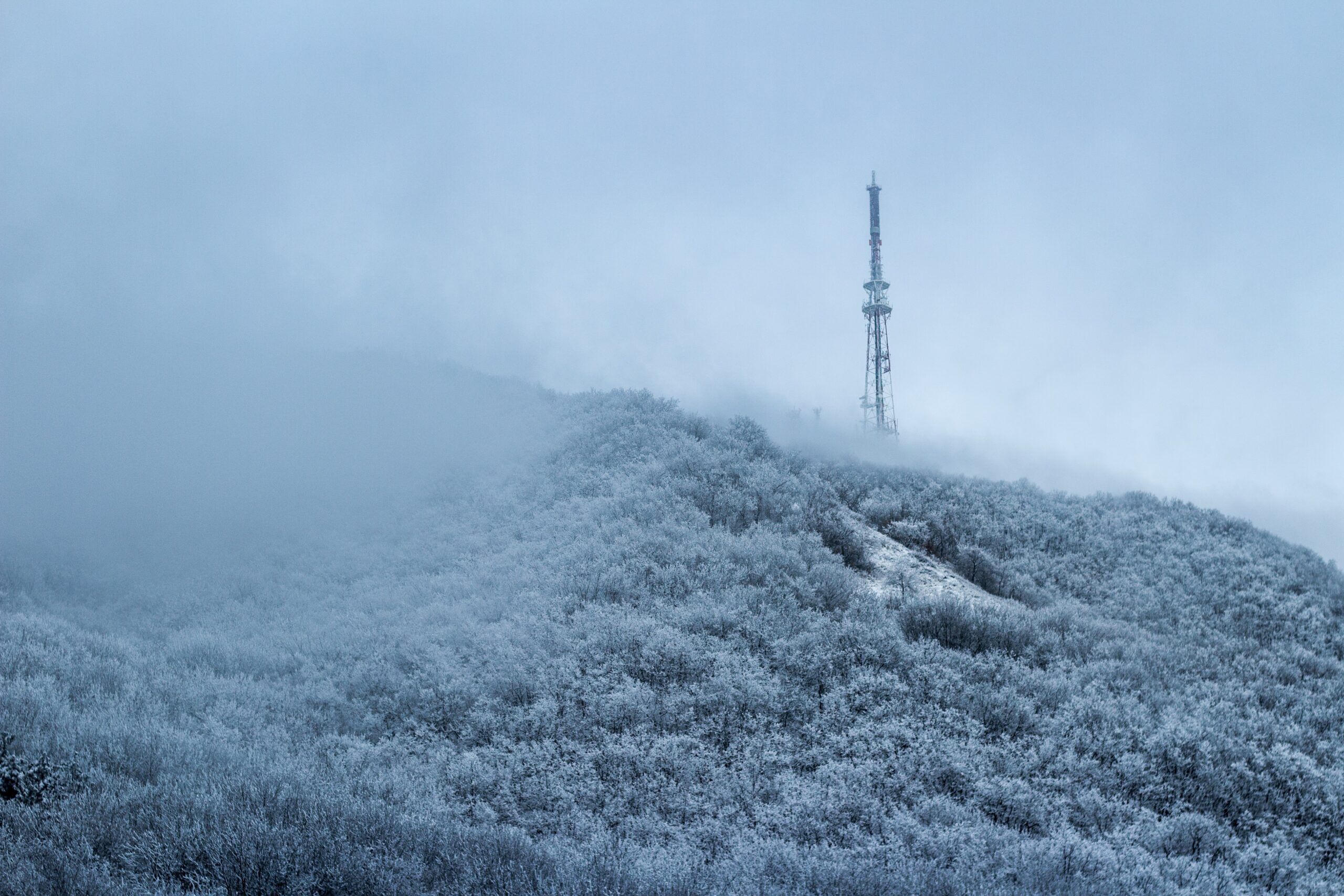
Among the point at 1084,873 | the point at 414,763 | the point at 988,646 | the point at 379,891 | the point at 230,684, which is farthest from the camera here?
the point at 988,646

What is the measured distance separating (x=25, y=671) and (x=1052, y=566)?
17307 mm

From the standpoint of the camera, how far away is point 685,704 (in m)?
9.12

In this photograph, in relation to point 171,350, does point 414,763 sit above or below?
below

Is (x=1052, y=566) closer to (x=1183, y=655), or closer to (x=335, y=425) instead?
(x=1183, y=655)

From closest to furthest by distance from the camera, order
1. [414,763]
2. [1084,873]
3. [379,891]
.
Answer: [379,891], [1084,873], [414,763]

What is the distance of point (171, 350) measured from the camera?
2745 centimetres

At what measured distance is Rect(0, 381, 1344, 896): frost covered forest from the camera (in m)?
5.55

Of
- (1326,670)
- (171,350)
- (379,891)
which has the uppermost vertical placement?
(171,350)

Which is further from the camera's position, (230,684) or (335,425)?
(335,425)

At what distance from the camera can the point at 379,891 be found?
468cm

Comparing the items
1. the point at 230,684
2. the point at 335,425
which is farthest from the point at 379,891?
the point at 335,425

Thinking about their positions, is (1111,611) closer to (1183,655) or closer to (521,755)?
(1183,655)

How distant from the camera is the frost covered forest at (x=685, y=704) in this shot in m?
5.55

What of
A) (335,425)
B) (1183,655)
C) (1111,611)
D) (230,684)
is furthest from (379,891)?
(335,425)
